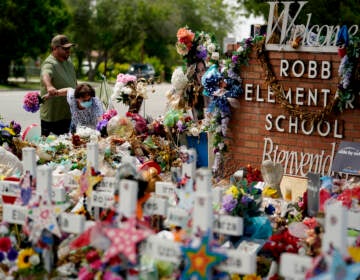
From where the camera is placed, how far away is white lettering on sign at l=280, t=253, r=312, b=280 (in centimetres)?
262

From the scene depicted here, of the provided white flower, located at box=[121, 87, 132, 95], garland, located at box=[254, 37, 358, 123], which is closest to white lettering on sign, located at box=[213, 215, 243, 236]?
garland, located at box=[254, 37, 358, 123]

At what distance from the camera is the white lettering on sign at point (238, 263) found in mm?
2744

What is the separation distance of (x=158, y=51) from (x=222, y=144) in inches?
1747

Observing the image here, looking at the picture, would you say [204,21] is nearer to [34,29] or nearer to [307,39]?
[34,29]

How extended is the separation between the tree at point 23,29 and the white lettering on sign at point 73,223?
27989 mm

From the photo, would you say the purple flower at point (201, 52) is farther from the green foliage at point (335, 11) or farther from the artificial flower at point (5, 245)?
the green foliage at point (335, 11)

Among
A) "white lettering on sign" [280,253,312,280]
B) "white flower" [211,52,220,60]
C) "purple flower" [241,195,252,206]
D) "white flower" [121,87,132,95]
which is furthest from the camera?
"white flower" [211,52,220,60]

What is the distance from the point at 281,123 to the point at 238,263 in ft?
12.6

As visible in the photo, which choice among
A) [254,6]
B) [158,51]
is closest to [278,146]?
[254,6]

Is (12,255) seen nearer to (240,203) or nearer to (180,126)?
(240,203)

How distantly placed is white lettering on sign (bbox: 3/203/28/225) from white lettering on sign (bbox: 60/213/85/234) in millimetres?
262

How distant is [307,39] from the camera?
6.18 m

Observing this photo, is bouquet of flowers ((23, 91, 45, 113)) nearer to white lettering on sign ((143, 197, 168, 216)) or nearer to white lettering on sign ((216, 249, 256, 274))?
white lettering on sign ((143, 197, 168, 216))

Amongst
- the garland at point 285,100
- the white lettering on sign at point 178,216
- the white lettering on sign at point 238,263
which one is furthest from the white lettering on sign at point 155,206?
the garland at point 285,100
